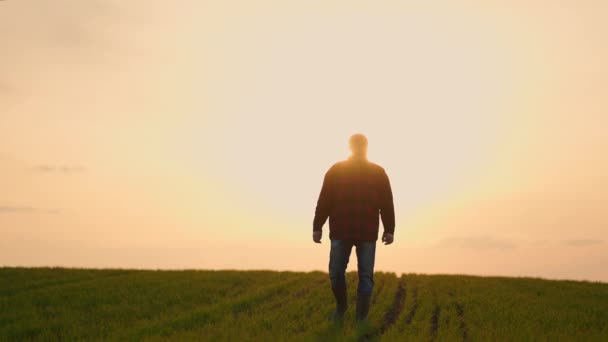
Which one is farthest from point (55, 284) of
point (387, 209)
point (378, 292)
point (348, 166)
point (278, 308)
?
point (387, 209)

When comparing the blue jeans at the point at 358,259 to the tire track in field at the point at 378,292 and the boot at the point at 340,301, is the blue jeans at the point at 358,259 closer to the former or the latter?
the boot at the point at 340,301

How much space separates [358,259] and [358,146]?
2.17 metres

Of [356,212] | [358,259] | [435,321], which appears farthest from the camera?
[435,321]

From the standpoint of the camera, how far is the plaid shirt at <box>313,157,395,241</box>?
10.8 m

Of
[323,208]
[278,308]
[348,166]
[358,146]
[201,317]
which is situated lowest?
[201,317]

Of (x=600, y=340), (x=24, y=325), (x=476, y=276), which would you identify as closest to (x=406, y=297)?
(x=600, y=340)

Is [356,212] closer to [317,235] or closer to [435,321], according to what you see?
[317,235]

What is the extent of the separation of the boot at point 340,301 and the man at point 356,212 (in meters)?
0.02

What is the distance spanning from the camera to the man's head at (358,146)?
36.9 ft

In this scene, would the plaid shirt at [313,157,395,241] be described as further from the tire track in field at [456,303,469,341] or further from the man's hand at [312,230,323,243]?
the tire track in field at [456,303,469,341]

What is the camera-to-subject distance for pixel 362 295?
11.2m

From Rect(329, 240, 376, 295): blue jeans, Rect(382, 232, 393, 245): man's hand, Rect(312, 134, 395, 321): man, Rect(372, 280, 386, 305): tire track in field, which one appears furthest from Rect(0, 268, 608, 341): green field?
Rect(382, 232, 393, 245): man's hand

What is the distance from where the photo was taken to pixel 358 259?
11117 millimetres

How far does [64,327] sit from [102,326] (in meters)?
A: 0.83
